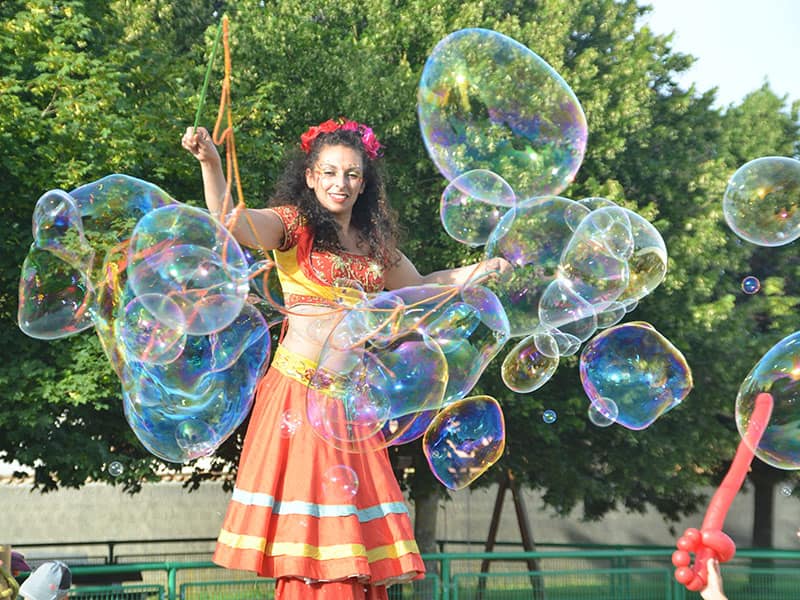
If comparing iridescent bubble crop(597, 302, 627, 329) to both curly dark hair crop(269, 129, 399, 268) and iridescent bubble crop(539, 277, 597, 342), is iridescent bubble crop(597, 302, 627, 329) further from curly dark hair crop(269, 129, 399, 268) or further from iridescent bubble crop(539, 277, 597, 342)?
curly dark hair crop(269, 129, 399, 268)

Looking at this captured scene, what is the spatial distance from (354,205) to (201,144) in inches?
31.1

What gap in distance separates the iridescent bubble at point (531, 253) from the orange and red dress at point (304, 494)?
3.44ft

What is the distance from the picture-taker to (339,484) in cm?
380

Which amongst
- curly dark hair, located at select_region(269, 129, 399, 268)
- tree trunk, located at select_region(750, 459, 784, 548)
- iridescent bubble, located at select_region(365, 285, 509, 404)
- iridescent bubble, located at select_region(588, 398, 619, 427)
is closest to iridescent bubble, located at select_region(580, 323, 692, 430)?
iridescent bubble, located at select_region(588, 398, 619, 427)

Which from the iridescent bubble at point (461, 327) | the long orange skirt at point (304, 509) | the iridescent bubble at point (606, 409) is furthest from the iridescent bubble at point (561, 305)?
the long orange skirt at point (304, 509)

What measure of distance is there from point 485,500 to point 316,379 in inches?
853

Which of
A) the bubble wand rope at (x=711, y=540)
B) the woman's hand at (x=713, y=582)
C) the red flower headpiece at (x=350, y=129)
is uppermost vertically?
the red flower headpiece at (x=350, y=129)

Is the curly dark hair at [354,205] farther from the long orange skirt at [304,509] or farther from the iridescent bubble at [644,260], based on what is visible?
the iridescent bubble at [644,260]

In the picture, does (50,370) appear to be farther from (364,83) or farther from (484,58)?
(484,58)

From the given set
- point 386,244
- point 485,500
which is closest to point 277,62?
point 386,244

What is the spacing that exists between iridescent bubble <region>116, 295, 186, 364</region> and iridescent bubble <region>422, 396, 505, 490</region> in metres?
1.40

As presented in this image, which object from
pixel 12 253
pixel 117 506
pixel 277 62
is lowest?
pixel 117 506

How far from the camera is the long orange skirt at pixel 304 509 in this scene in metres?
3.73

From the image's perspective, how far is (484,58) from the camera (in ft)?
15.9
